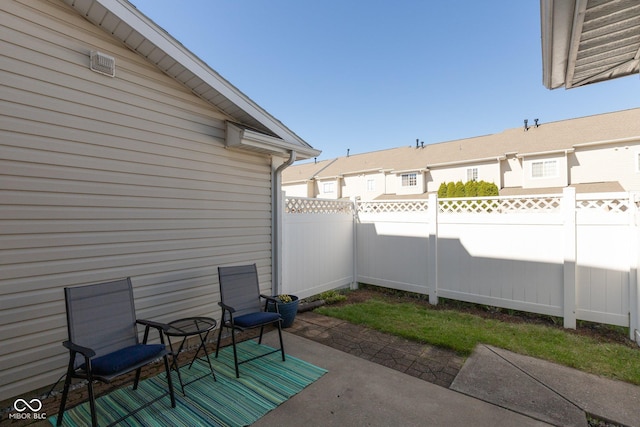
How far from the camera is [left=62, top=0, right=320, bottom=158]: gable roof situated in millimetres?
2916

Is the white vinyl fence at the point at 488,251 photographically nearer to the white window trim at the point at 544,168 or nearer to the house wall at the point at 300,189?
the white window trim at the point at 544,168

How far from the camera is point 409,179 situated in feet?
58.9

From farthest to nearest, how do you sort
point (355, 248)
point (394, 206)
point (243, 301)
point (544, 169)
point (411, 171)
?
point (411, 171) < point (544, 169) < point (355, 248) < point (394, 206) < point (243, 301)

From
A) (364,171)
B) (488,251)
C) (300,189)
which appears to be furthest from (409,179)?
(488,251)

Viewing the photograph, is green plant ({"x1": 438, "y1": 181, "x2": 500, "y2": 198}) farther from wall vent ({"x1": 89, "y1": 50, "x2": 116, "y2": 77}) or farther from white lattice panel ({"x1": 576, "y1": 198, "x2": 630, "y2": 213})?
wall vent ({"x1": 89, "y1": 50, "x2": 116, "y2": 77})

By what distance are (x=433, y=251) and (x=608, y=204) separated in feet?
8.82

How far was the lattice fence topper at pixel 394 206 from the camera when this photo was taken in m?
6.34

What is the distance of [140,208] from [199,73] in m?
1.78

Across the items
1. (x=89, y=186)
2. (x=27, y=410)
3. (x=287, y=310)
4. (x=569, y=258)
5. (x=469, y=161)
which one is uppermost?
(x=469, y=161)

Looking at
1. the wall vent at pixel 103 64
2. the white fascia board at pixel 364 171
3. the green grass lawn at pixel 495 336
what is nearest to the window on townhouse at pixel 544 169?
the white fascia board at pixel 364 171

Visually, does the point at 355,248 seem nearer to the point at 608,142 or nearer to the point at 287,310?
the point at 287,310

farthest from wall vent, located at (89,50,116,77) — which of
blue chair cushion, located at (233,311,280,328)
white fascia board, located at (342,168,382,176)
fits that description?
white fascia board, located at (342,168,382,176)

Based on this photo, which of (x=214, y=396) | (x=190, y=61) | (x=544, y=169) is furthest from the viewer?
(x=544, y=169)

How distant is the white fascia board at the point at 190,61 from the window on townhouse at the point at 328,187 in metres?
16.7
